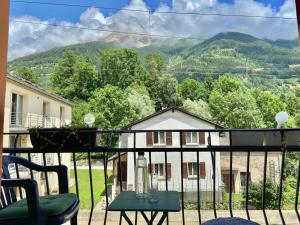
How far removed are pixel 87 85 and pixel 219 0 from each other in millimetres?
7067

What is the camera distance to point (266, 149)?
6.67ft

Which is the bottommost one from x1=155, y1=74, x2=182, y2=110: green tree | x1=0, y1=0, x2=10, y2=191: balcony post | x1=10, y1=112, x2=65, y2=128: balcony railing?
x1=10, y1=112, x2=65, y2=128: balcony railing

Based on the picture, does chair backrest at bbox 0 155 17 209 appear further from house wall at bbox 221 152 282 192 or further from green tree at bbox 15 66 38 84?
green tree at bbox 15 66 38 84

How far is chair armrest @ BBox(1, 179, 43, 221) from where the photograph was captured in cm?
146

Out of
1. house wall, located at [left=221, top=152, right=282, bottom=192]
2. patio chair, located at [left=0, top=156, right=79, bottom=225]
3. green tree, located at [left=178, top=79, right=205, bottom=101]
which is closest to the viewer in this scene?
patio chair, located at [left=0, top=156, right=79, bottom=225]

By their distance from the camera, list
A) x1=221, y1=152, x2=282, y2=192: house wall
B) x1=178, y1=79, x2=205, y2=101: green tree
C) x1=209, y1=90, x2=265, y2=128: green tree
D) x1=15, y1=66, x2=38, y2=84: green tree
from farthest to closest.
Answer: x1=15, y1=66, x2=38, y2=84: green tree
x1=209, y1=90, x2=265, y2=128: green tree
x1=178, y1=79, x2=205, y2=101: green tree
x1=221, y1=152, x2=282, y2=192: house wall

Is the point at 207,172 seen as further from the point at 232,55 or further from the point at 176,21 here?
the point at 176,21

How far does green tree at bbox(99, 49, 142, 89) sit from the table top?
3.56 m

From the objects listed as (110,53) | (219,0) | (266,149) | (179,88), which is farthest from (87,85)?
(219,0)

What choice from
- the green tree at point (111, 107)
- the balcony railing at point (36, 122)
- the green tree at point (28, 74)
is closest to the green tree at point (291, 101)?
the green tree at point (111, 107)

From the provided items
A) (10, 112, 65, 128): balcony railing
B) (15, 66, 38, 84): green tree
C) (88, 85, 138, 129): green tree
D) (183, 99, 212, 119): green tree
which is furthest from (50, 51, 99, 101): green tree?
(183, 99, 212, 119): green tree

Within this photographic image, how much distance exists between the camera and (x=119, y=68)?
5.43 m

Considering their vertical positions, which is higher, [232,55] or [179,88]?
[232,55]

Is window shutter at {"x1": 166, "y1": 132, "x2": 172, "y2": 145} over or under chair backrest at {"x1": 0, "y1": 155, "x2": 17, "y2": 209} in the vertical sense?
over
